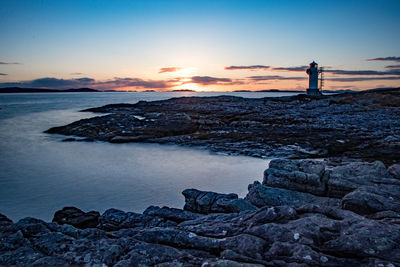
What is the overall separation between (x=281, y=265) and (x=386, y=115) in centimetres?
3556

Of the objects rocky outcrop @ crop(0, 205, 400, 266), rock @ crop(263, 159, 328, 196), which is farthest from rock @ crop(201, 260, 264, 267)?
rock @ crop(263, 159, 328, 196)

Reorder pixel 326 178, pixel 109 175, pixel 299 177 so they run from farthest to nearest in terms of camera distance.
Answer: pixel 109 175 → pixel 299 177 → pixel 326 178

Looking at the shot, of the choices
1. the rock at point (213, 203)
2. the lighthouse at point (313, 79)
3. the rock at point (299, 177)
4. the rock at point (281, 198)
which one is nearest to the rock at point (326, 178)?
the rock at point (299, 177)

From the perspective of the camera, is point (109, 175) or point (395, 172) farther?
point (109, 175)

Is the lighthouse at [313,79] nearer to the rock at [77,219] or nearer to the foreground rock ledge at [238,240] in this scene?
the foreground rock ledge at [238,240]

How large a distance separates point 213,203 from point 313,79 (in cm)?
7054

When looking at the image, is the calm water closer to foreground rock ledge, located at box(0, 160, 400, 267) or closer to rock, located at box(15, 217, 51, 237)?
rock, located at box(15, 217, 51, 237)

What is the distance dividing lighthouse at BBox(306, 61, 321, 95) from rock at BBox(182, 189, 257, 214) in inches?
2722

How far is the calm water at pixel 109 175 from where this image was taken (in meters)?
13.2

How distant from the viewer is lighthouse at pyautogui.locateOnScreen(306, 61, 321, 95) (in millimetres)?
69312

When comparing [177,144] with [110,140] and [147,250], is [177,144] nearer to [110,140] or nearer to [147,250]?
[110,140]

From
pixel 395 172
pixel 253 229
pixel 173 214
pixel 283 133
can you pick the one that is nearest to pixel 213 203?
pixel 173 214

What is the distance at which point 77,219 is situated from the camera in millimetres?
9383

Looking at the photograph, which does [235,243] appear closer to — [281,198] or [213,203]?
[213,203]
